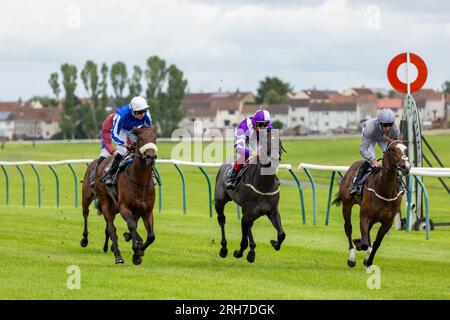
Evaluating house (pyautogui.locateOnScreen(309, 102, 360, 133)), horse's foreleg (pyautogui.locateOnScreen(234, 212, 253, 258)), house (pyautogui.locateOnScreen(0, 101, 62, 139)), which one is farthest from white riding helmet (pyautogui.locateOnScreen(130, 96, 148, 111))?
house (pyautogui.locateOnScreen(309, 102, 360, 133))

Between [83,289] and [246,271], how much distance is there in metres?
2.17

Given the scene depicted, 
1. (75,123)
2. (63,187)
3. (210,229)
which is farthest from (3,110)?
(210,229)

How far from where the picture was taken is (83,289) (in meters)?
9.75

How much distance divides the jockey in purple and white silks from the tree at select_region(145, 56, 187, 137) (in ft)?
307

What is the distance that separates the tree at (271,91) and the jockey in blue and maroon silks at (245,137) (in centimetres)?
14480

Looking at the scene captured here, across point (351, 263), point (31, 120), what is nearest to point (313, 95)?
point (31, 120)

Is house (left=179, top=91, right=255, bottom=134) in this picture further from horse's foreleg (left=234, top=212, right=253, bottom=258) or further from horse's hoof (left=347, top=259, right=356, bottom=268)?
horse's hoof (left=347, top=259, right=356, bottom=268)

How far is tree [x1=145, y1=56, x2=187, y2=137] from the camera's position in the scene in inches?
4195

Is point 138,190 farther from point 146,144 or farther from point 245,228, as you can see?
point 245,228

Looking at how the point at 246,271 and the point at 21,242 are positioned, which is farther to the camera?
the point at 21,242
